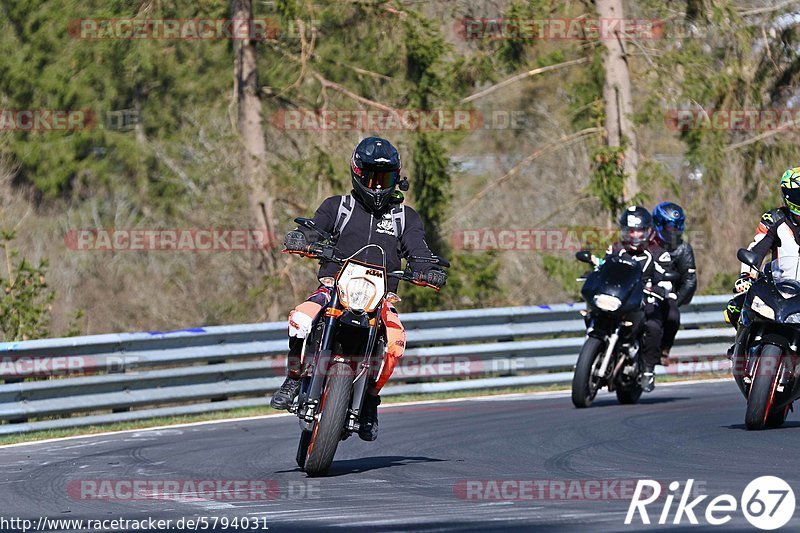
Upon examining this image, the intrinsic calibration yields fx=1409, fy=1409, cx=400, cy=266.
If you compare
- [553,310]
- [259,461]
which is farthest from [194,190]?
[259,461]

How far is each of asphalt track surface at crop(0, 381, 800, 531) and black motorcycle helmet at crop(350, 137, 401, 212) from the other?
1747mm

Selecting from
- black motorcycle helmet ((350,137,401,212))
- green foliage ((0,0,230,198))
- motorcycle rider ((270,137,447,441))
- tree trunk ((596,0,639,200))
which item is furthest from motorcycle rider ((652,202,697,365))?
green foliage ((0,0,230,198))

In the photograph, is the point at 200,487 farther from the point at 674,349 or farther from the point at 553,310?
the point at 674,349

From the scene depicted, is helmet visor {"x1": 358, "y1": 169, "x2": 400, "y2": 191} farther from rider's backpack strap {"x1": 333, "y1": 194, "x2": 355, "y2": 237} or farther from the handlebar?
the handlebar

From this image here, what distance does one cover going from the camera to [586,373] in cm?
1288

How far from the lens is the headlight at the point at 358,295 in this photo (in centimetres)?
836

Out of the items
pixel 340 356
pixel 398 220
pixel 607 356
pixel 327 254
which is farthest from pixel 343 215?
pixel 607 356

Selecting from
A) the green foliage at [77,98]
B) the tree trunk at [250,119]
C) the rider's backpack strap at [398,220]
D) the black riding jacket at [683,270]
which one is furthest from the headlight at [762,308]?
the green foliage at [77,98]

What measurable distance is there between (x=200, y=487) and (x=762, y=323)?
4.27 metres

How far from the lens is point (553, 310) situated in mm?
17078

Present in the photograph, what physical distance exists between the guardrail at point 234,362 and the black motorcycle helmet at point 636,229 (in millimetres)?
3111

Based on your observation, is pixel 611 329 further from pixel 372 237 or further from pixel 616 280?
pixel 372 237

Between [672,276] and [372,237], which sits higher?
[372,237]

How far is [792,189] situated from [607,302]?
302 cm
